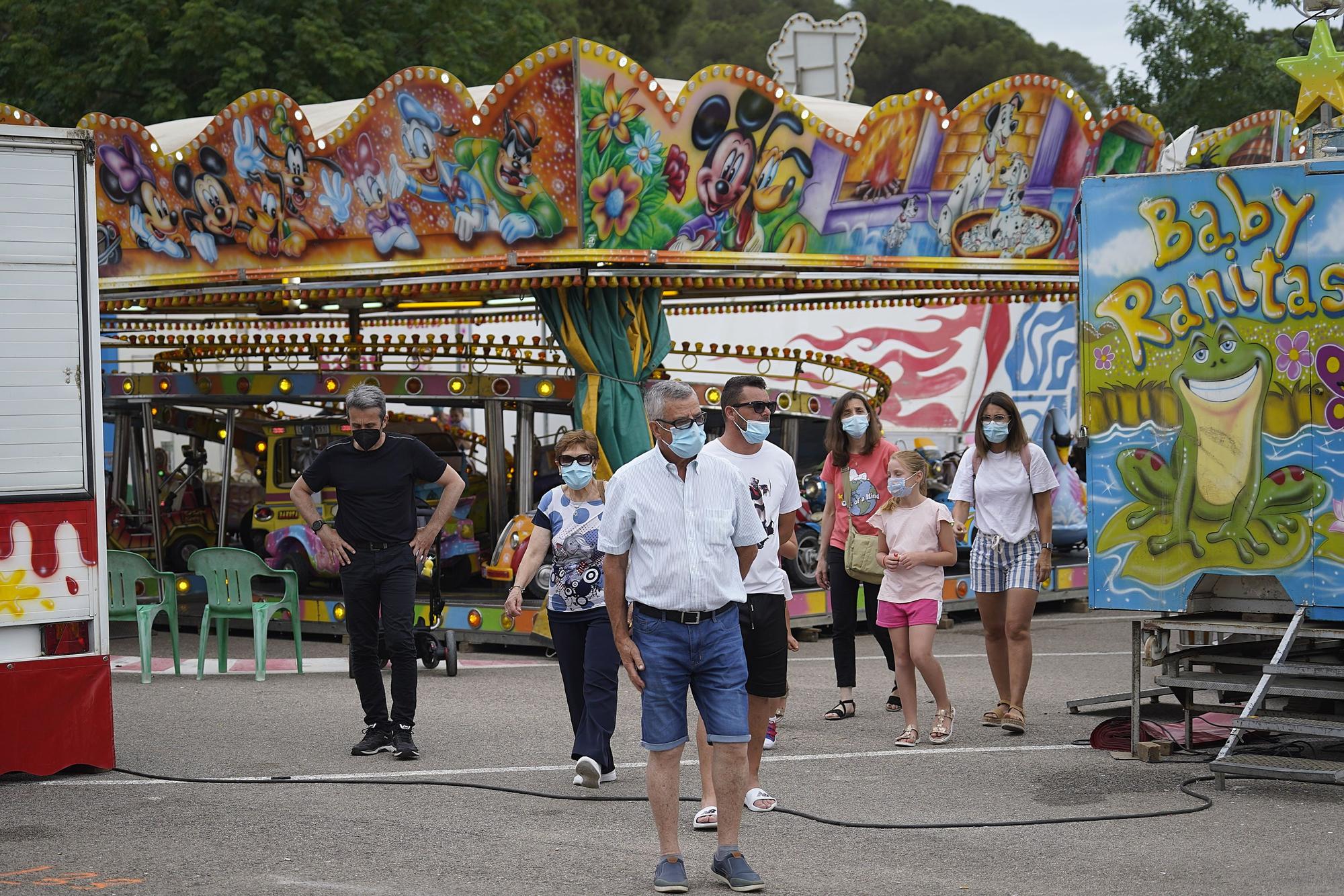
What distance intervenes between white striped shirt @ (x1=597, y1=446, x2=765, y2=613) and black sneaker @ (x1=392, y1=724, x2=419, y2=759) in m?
2.96

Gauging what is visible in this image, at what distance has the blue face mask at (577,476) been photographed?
27.4 ft

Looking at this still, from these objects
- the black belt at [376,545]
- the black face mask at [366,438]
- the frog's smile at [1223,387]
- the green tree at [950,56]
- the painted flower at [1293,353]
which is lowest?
the black belt at [376,545]

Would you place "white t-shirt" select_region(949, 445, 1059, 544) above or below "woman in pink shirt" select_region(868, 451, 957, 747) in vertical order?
above

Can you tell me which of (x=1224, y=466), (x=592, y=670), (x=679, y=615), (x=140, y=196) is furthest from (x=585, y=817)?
(x=140, y=196)

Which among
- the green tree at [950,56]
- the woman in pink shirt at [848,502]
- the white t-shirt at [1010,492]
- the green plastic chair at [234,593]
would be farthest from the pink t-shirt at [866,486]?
the green tree at [950,56]

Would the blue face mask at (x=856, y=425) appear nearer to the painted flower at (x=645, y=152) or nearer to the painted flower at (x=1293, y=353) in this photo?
the painted flower at (x=1293, y=353)

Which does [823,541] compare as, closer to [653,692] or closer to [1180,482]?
[1180,482]

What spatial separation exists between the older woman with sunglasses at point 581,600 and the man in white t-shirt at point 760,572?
2.71ft

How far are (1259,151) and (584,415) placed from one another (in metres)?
6.62

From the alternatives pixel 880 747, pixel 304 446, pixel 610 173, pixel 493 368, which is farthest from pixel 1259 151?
pixel 493 368

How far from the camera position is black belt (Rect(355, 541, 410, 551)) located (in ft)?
28.9

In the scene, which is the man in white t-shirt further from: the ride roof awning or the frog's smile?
the ride roof awning

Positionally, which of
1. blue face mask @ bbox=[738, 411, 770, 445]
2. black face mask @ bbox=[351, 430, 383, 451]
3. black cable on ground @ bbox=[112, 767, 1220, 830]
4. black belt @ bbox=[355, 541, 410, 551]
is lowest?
black cable on ground @ bbox=[112, 767, 1220, 830]

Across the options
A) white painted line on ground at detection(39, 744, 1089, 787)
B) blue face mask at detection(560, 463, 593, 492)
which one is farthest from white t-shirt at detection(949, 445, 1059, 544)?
blue face mask at detection(560, 463, 593, 492)
